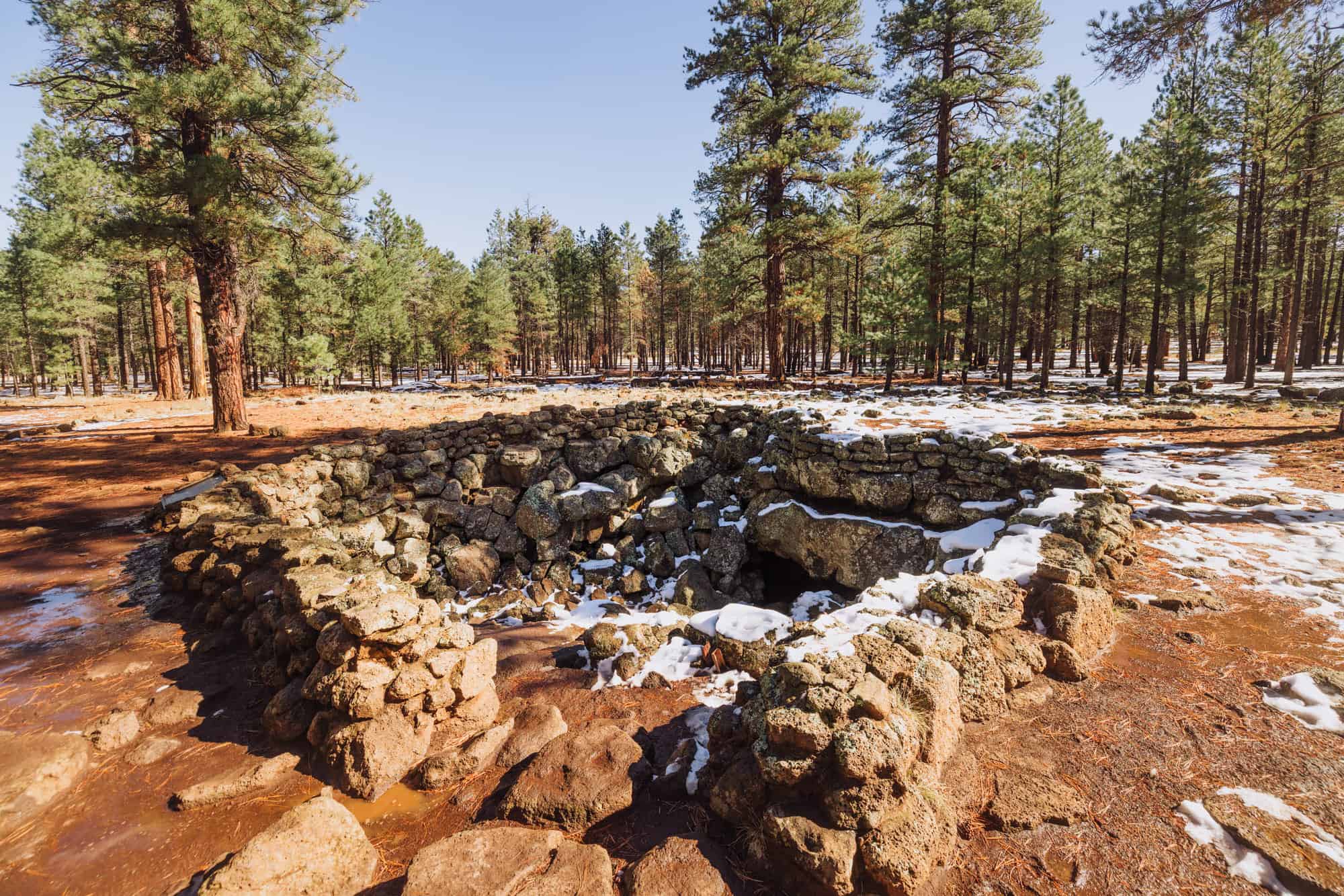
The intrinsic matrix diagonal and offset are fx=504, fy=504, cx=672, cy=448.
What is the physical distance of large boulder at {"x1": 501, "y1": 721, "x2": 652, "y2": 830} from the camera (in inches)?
117

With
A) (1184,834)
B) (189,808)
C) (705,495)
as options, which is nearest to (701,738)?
(1184,834)

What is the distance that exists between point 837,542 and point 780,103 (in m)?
14.6

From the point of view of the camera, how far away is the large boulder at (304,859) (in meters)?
2.28

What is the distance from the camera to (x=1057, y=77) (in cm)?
1923

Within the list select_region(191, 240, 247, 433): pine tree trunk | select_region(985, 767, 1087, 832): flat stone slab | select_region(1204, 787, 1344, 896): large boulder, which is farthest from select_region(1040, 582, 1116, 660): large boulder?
select_region(191, 240, 247, 433): pine tree trunk

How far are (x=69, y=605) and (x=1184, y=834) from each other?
9106mm

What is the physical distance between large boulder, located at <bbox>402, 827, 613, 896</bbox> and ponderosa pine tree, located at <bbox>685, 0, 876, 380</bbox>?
18.1 metres

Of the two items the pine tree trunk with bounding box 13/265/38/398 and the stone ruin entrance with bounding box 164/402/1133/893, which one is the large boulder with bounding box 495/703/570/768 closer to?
the stone ruin entrance with bounding box 164/402/1133/893

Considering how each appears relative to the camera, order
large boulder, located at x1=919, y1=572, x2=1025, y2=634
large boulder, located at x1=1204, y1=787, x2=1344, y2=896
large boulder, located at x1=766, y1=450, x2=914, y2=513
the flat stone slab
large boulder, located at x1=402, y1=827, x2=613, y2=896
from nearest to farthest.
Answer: large boulder, located at x1=1204, y1=787, x2=1344, y2=896, large boulder, located at x1=402, y1=827, x2=613, y2=896, the flat stone slab, large boulder, located at x1=919, y1=572, x2=1025, y2=634, large boulder, located at x1=766, y1=450, x2=914, y2=513

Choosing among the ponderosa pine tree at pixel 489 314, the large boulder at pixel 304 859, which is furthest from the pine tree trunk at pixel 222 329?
the ponderosa pine tree at pixel 489 314

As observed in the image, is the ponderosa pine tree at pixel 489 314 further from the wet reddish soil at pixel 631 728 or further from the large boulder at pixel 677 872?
the large boulder at pixel 677 872

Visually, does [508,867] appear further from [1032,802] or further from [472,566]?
[472,566]

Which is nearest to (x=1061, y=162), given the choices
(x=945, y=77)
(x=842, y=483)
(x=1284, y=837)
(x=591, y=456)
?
(x=945, y=77)

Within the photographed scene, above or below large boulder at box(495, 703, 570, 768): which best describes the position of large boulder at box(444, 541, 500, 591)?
below
